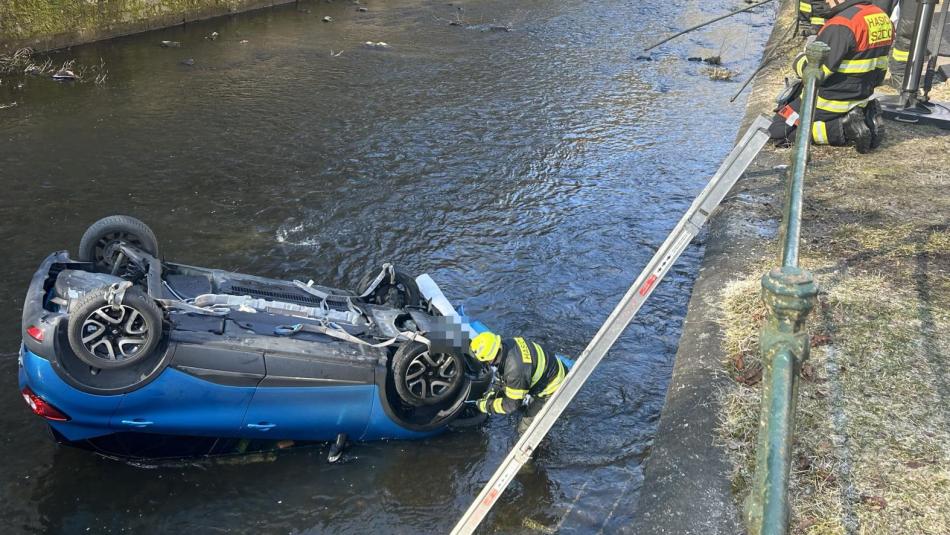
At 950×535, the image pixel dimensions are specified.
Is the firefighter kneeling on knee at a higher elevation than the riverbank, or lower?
higher

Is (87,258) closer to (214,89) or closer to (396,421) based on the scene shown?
(396,421)

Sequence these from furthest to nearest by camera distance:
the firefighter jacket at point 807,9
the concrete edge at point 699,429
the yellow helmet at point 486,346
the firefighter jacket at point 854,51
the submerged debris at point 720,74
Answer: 1. the submerged debris at point 720,74
2. the firefighter jacket at point 807,9
3. the firefighter jacket at point 854,51
4. the yellow helmet at point 486,346
5. the concrete edge at point 699,429

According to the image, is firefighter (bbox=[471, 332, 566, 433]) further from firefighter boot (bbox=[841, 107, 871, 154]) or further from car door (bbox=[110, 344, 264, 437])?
firefighter boot (bbox=[841, 107, 871, 154])

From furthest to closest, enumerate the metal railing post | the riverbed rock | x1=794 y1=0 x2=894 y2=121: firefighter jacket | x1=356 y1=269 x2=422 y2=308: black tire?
the riverbed rock → x1=794 y1=0 x2=894 y2=121: firefighter jacket → x1=356 y1=269 x2=422 y2=308: black tire → the metal railing post

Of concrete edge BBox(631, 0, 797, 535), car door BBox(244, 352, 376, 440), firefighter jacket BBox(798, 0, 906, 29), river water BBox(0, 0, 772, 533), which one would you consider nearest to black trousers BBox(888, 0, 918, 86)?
firefighter jacket BBox(798, 0, 906, 29)

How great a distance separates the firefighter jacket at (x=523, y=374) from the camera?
5.03 meters

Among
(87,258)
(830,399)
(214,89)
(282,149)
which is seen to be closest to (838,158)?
(830,399)

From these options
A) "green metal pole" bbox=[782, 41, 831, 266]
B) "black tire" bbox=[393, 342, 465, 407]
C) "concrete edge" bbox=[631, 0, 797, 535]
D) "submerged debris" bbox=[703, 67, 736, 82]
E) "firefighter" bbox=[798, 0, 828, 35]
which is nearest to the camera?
"green metal pole" bbox=[782, 41, 831, 266]


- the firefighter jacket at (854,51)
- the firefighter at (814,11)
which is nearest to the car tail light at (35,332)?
the firefighter jacket at (854,51)

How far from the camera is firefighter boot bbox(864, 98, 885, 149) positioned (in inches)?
343

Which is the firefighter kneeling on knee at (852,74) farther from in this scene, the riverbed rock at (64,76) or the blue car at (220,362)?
the riverbed rock at (64,76)

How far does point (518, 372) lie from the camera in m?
5.00

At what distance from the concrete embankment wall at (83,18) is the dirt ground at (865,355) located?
508 inches

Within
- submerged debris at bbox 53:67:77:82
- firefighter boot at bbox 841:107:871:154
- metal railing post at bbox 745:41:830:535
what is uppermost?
metal railing post at bbox 745:41:830:535
